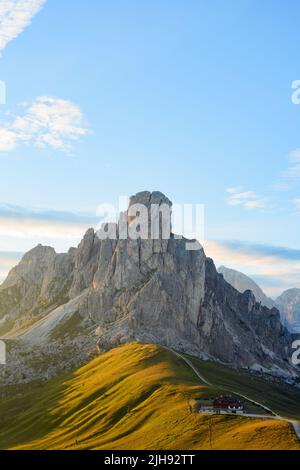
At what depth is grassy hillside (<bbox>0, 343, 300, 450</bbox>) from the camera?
9281 cm

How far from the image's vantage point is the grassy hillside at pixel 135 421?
9281cm

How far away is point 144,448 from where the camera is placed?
325 feet

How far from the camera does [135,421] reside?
414 ft
